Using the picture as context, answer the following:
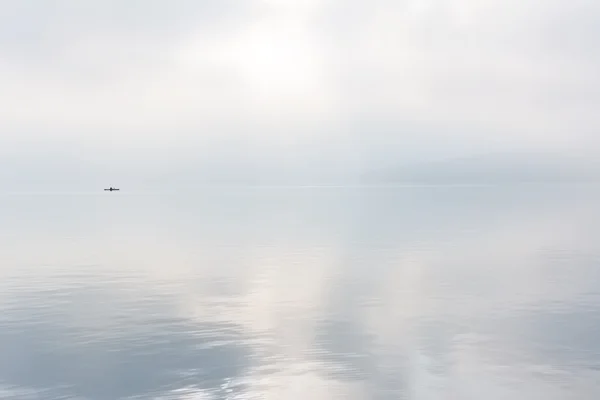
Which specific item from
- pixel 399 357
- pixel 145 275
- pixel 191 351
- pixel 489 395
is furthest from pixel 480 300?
pixel 145 275

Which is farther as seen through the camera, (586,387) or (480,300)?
(480,300)

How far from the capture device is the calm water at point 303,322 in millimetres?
21031

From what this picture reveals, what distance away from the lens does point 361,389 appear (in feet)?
66.4

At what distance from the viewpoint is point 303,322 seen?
29625 mm

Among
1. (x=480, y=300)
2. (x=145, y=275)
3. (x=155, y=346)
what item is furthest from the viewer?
(x=145, y=275)

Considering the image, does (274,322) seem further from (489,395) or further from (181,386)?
(489,395)

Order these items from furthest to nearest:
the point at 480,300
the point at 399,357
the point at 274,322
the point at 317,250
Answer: the point at 317,250 → the point at 480,300 → the point at 274,322 → the point at 399,357

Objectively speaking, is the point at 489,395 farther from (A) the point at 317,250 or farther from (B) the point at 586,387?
(A) the point at 317,250

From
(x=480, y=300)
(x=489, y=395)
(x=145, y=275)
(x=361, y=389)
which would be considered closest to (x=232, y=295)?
(x=145, y=275)

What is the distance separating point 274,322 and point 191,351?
593 cm

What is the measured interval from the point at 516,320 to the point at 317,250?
31.0 meters

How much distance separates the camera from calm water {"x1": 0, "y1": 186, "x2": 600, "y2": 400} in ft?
69.0

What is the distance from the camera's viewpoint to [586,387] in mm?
20391

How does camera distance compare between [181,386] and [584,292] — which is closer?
[181,386]
